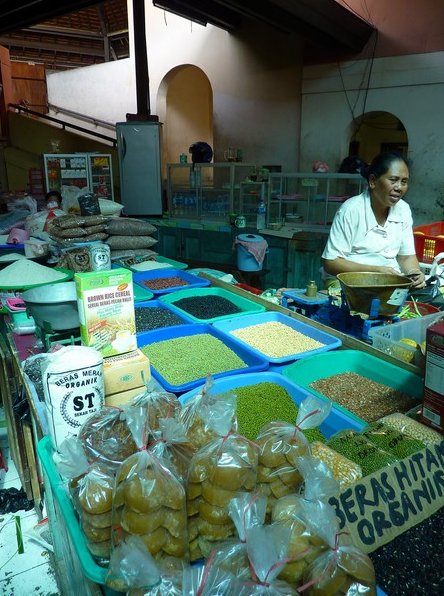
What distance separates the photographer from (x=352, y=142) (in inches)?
250

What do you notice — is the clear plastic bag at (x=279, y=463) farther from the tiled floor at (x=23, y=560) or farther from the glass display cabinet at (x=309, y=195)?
the glass display cabinet at (x=309, y=195)

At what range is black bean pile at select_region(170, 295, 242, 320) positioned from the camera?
2227 mm

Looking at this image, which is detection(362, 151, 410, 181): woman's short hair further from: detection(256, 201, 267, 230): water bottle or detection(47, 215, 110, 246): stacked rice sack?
detection(256, 201, 267, 230): water bottle

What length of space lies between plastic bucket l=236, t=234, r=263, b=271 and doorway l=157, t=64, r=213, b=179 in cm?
423

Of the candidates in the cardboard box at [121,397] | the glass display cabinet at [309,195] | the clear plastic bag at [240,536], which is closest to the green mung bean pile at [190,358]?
the cardboard box at [121,397]

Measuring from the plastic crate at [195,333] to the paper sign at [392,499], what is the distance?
705 mm

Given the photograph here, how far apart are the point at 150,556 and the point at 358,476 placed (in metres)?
0.44

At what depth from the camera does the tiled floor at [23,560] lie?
6.01 feet

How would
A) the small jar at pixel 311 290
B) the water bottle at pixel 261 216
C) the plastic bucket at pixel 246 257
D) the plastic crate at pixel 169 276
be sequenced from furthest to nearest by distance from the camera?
1. the water bottle at pixel 261 216
2. the plastic bucket at pixel 246 257
3. the plastic crate at pixel 169 276
4. the small jar at pixel 311 290

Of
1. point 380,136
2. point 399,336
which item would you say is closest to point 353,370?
point 399,336

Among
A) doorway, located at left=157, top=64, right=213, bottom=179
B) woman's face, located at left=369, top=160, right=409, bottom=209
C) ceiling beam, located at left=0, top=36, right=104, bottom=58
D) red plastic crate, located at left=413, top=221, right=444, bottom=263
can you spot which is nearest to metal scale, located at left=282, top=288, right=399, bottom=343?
woman's face, located at left=369, top=160, right=409, bottom=209

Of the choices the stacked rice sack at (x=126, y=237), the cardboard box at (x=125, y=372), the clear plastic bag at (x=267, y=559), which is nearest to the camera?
the clear plastic bag at (x=267, y=559)

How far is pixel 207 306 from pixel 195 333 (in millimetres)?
303

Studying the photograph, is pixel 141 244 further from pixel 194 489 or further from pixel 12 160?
pixel 12 160
